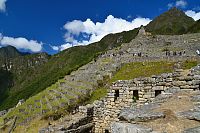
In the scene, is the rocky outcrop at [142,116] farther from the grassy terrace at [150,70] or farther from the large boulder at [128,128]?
the grassy terrace at [150,70]

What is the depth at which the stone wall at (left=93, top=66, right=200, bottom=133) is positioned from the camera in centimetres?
993

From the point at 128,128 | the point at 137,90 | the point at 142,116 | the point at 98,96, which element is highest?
the point at 137,90

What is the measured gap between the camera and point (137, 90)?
39.7 ft

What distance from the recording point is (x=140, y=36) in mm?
61594

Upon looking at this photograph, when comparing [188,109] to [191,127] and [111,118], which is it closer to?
[191,127]

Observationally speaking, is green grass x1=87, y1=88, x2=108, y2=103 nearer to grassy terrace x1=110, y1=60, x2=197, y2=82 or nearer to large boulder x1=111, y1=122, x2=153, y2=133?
grassy terrace x1=110, y1=60, x2=197, y2=82

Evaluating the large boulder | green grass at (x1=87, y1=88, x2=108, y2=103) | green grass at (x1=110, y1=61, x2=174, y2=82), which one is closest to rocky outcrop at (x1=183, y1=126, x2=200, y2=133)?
the large boulder

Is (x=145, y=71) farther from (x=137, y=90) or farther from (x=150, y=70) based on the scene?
(x=137, y=90)

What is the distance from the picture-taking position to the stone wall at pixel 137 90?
993cm

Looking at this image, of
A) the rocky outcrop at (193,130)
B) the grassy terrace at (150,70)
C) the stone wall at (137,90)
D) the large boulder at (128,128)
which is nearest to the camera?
the rocky outcrop at (193,130)

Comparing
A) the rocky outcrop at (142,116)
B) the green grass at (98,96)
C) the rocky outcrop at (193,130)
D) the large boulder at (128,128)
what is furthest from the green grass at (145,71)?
the rocky outcrop at (193,130)

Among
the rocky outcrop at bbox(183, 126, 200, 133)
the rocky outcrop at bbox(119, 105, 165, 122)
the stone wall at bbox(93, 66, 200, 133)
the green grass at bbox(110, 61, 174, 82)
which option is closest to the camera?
the rocky outcrop at bbox(183, 126, 200, 133)

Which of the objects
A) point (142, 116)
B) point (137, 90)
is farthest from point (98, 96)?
point (142, 116)

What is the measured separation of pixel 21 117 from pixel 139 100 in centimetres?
3036
